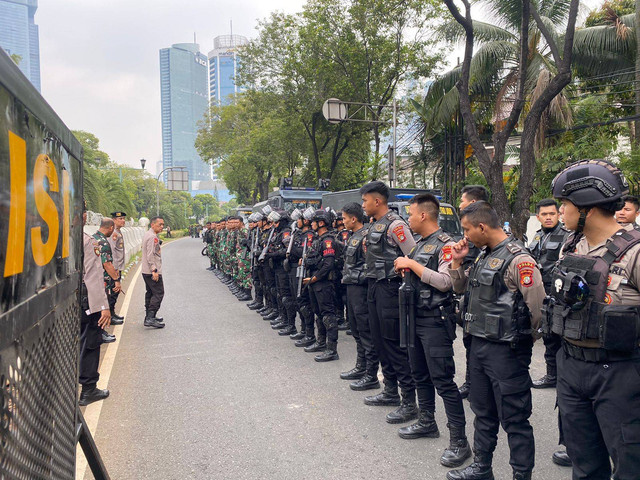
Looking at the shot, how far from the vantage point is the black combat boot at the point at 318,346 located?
6414mm

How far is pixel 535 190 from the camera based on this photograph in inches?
648

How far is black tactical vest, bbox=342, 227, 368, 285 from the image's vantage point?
494 cm

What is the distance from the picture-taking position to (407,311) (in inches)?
147

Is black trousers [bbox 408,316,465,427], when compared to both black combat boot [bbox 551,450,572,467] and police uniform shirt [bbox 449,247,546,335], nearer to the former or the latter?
black combat boot [bbox 551,450,572,467]

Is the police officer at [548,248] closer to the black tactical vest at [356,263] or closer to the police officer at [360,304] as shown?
the police officer at [360,304]

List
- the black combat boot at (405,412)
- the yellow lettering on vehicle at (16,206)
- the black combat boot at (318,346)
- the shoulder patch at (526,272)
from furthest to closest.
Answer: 1. the black combat boot at (318,346)
2. the black combat boot at (405,412)
3. the shoulder patch at (526,272)
4. the yellow lettering on vehicle at (16,206)

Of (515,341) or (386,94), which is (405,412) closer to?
(515,341)

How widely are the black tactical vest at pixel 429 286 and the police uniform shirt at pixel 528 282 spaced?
2.29 ft

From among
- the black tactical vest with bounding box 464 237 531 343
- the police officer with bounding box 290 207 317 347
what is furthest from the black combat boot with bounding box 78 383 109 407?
the black tactical vest with bounding box 464 237 531 343

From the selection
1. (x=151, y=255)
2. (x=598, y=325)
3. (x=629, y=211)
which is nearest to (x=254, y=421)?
(x=598, y=325)

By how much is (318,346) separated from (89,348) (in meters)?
2.79

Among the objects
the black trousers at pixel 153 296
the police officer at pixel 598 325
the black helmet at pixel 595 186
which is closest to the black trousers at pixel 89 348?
the black trousers at pixel 153 296

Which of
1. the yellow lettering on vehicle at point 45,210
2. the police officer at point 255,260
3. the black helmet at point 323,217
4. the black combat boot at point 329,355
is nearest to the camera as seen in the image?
the yellow lettering on vehicle at point 45,210

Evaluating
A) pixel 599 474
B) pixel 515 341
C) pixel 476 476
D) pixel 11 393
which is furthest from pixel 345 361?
pixel 11 393
